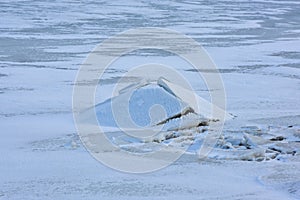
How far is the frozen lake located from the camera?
14.5 feet

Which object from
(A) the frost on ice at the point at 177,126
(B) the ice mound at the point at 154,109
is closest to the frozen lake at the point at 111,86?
(A) the frost on ice at the point at 177,126

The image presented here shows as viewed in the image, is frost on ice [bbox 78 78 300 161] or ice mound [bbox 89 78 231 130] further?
ice mound [bbox 89 78 231 130]

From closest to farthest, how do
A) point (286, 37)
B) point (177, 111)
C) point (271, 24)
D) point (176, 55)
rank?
point (177, 111), point (176, 55), point (286, 37), point (271, 24)

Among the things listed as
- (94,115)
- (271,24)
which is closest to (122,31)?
(271,24)

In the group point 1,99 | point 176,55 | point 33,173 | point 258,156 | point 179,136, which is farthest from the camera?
point 176,55

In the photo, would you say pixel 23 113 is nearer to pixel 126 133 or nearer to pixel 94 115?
pixel 94 115

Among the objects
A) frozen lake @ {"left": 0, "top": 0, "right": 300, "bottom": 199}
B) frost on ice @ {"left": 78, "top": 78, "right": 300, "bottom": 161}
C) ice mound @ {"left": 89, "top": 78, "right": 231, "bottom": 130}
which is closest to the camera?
frozen lake @ {"left": 0, "top": 0, "right": 300, "bottom": 199}

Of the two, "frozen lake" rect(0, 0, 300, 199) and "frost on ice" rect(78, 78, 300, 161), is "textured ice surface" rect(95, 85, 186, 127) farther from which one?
"frozen lake" rect(0, 0, 300, 199)

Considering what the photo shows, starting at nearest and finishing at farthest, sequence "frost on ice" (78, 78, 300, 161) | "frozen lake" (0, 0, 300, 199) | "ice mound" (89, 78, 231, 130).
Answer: "frozen lake" (0, 0, 300, 199) < "frost on ice" (78, 78, 300, 161) < "ice mound" (89, 78, 231, 130)

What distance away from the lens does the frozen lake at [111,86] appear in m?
4.43

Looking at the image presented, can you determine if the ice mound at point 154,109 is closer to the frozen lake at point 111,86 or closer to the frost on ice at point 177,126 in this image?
the frost on ice at point 177,126

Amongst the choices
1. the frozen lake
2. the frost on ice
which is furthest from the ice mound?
the frozen lake

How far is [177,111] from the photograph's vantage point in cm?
645

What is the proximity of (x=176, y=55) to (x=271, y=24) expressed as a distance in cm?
725
